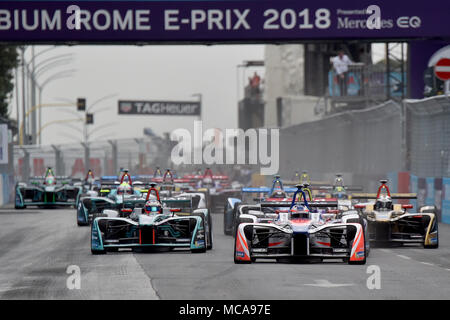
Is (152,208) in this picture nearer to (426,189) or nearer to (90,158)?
(426,189)

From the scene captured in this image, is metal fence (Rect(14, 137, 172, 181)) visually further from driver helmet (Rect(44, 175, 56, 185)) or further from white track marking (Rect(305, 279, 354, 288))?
white track marking (Rect(305, 279, 354, 288))

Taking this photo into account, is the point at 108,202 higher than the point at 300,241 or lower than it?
higher

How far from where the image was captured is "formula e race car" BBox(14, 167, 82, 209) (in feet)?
120

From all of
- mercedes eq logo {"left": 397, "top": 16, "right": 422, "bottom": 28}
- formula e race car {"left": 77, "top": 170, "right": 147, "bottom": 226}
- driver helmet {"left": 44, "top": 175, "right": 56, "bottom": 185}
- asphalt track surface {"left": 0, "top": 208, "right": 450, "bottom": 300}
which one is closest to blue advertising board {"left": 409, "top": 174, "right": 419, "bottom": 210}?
mercedes eq logo {"left": 397, "top": 16, "right": 422, "bottom": 28}

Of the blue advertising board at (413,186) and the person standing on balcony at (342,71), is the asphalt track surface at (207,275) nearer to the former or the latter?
the blue advertising board at (413,186)

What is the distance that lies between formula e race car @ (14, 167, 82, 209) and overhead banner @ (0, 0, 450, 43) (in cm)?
921

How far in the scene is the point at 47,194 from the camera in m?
36.6

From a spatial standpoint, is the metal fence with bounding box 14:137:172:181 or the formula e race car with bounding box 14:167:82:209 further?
the metal fence with bounding box 14:137:172:181

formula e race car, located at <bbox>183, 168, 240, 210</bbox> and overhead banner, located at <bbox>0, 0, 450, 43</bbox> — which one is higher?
overhead banner, located at <bbox>0, 0, 450, 43</bbox>

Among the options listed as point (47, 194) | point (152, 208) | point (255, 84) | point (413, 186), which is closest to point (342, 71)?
point (47, 194)

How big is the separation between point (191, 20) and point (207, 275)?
608 inches

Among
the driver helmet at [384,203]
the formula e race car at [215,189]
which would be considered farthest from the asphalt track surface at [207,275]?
the formula e race car at [215,189]

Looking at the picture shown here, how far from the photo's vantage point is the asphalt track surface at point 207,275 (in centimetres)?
1153

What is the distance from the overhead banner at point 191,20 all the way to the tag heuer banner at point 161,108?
248 ft
